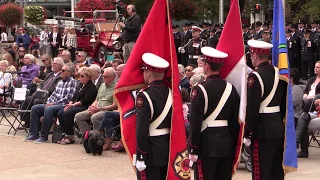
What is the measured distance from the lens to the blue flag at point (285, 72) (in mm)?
7668

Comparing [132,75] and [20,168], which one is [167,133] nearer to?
[132,75]

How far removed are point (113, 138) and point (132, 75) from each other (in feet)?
18.4

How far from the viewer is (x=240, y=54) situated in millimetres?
7492

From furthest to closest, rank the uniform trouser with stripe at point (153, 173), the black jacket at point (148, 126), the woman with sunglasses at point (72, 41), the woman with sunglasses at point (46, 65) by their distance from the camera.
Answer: the woman with sunglasses at point (72, 41)
the woman with sunglasses at point (46, 65)
the uniform trouser with stripe at point (153, 173)
the black jacket at point (148, 126)

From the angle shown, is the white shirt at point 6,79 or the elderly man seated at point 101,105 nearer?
the elderly man seated at point 101,105

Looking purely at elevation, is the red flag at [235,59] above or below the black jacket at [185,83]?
above

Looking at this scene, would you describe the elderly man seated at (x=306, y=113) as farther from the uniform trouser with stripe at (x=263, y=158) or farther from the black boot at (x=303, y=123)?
the uniform trouser with stripe at (x=263, y=158)

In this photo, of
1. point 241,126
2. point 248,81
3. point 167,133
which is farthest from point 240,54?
point 167,133

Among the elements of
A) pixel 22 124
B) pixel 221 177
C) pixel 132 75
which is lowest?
pixel 22 124

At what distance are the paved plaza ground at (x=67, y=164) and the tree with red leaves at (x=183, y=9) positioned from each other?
74.2 ft

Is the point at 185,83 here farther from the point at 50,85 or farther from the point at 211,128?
the point at 211,128

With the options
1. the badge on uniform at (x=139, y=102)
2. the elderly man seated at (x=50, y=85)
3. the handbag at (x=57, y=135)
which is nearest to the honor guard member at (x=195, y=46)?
the elderly man seated at (x=50, y=85)

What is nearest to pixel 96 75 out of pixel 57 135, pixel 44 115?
pixel 44 115

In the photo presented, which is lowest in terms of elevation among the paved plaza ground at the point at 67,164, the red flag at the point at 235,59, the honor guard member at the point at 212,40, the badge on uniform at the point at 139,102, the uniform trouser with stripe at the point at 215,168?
the paved plaza ground at the point at 67,164
